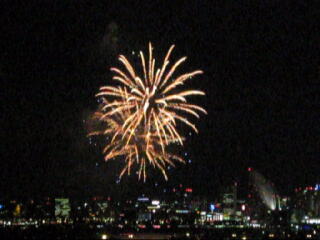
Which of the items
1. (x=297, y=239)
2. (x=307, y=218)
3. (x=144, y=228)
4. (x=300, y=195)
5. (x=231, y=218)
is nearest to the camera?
(x=297, y=239)

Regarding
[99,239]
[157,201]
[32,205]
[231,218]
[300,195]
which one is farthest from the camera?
[300,195]

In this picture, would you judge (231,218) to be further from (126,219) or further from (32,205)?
(32,205)

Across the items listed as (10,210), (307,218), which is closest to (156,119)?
(10,210)

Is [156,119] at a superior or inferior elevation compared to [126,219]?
superior

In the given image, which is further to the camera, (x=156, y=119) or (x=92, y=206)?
(x=92, y=206)

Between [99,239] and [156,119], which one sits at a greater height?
[156,119]

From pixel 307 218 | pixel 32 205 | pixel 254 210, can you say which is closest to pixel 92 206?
pixel 32 205

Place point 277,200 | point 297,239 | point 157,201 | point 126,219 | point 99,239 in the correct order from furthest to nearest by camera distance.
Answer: point 277,200, point 157,201, point 126,219, point 297,239, point 99,239

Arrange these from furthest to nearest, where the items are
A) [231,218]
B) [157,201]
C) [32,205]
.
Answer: [231,218]
[157,201]
[32,205]

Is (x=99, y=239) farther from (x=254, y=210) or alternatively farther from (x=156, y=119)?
(x=254, y=210)
